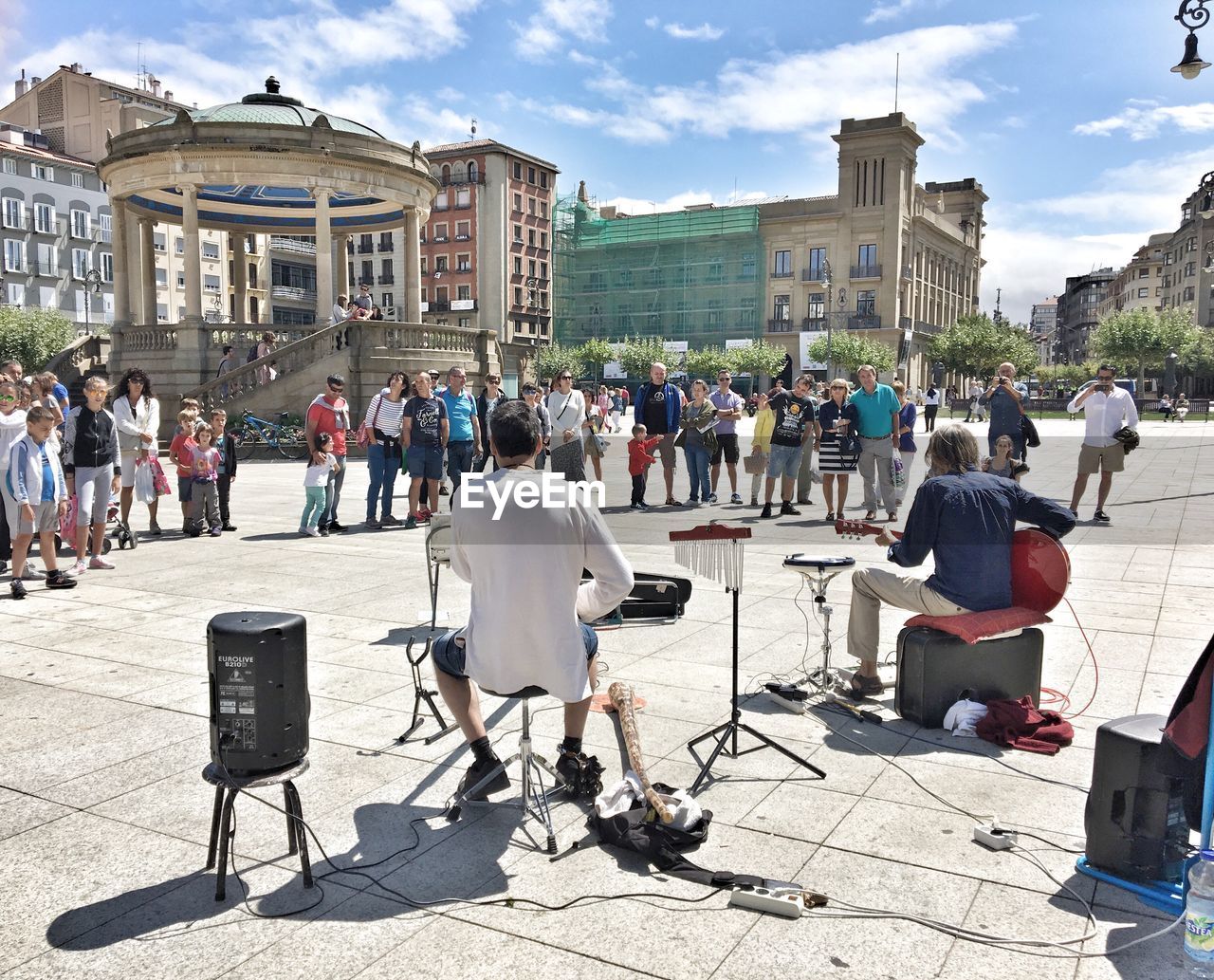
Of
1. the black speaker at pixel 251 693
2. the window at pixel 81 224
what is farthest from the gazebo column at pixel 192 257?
the window at pixel 81 224

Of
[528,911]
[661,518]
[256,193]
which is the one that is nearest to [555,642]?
[528,911]

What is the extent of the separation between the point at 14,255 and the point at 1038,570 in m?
80.9

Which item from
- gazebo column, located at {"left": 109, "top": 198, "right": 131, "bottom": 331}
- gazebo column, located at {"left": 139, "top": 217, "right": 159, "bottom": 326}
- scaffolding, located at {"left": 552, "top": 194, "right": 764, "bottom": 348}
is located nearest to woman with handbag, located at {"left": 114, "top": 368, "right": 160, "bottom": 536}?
gazebo column, located at {"left": 109, "top": 198, "right": 131, "bottom": 331}

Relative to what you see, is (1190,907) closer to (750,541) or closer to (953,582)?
(953,582)

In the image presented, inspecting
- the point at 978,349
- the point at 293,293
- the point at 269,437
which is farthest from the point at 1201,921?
the point at 293,293

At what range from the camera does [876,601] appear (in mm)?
5680

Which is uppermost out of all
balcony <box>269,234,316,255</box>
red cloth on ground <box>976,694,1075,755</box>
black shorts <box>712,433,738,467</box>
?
balcony <box>269,234,316,255</box>

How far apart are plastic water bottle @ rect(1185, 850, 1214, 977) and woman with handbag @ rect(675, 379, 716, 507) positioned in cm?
1109

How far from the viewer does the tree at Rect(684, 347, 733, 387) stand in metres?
80.8

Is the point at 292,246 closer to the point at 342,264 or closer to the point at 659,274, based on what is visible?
the point at 659,274

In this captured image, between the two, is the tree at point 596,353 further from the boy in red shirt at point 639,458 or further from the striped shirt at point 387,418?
the striped shirt at point 387,418

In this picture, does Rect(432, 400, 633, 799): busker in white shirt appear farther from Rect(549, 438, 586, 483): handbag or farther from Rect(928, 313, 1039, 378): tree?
Rect(928, 313, 1039, 378): tree

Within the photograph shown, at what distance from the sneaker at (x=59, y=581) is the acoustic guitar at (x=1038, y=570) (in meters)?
7.88

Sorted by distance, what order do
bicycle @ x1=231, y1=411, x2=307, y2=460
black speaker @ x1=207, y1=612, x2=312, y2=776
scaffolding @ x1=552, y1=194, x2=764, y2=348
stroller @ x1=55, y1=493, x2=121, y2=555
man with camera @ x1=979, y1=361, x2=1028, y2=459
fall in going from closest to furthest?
black speaker @ x1=207, y1=612, x2=312, y2=776
stroller @ x1=55, y1=493, x2=121, y2=555
man with camera @ x1=979, y1=361, x2=1028, y2=459
bicycle @ x1=231, y1=411, x2=307, y2=460
scaffolding @ x1=552, y1=194, x2=764, y2=348
